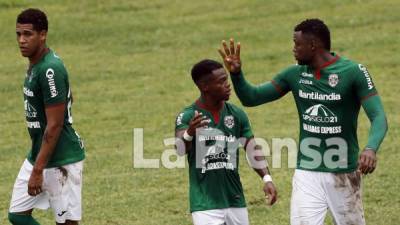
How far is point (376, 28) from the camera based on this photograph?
86.8 ft

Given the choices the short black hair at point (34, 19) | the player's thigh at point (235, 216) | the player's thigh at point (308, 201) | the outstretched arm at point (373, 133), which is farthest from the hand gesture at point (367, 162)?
the short black hair at point (34, 19)

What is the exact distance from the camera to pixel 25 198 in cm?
1198

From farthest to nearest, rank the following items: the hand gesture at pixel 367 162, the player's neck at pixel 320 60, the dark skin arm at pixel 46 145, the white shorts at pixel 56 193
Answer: the white shorts at pixel 56 193 → the player's neck at pixel 320 60 → the dark skin arm at pixel 46 145 → the hand gesture at pixel 367 162

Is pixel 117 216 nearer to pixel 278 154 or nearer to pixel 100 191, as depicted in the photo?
pixel 100 191

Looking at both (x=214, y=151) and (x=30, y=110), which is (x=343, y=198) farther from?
(x=30, y=110)

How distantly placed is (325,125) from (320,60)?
0.63 meters

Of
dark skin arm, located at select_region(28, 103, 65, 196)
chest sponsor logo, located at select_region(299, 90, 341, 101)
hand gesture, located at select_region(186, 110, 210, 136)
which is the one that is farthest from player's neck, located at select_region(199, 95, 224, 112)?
dark skin arm, located at select_region(28, 103, 65, 196)

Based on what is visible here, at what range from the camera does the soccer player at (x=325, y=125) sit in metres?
11.6

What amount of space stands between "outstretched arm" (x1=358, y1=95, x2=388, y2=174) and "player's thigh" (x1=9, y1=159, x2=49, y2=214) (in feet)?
10.4

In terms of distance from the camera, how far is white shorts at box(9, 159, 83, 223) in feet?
39.1

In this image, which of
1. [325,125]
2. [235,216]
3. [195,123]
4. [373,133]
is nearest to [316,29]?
[325,125]

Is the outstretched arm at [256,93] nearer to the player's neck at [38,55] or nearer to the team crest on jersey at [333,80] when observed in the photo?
the team crest on jersey at [333,80]

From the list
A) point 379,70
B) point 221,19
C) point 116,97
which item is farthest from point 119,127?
point 221,19

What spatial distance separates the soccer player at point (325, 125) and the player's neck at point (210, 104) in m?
0.50
